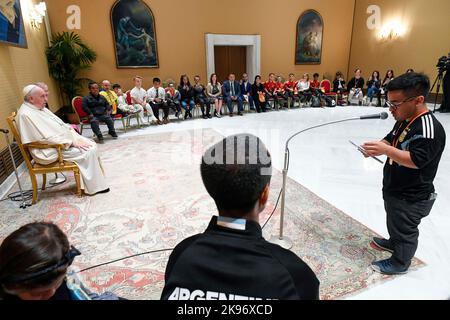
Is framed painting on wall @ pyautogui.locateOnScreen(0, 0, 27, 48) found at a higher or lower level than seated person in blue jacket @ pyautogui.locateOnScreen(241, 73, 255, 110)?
higher

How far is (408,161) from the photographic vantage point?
61.1 inches

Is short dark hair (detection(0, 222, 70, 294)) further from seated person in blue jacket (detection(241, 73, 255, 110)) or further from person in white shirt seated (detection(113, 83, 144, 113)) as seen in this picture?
Answer: seated person in blue jacket (detection(241, 73, 255, 110))

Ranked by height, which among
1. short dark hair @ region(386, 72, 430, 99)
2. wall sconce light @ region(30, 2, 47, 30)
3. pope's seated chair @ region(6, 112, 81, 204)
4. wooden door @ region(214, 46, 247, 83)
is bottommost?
pope's seated chair @ region(6, 112, 81, 204)

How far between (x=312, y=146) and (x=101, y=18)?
21.6 feet

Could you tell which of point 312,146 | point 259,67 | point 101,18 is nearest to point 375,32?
point 259,67

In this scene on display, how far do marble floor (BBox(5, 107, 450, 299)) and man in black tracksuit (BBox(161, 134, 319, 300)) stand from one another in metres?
1.31

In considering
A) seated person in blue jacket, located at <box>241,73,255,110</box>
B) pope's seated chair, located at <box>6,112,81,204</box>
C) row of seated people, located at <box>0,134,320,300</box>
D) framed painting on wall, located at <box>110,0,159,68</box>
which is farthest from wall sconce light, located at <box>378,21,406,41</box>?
row of seated people, located at <box>0,134,320,300</box>

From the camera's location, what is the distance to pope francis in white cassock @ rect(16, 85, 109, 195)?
9.34 ft

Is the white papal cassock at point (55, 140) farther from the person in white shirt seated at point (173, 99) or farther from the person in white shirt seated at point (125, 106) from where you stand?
the person in white shirt seated at point (173, 99)

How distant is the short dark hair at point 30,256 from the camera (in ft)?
2.61

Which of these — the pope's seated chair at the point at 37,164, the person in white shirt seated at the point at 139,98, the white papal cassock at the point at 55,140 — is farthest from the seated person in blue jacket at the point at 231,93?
the pope's seated chair at the point at 37,164

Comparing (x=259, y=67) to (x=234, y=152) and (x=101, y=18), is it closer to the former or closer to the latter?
(x=101, y=18)

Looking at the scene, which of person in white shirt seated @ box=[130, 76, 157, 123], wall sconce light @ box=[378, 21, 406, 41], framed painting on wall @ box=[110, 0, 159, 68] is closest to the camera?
→ person in white shirt seated @ box=[130, 76, 157, 123]

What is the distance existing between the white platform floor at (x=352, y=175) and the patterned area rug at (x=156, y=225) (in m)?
0.13
